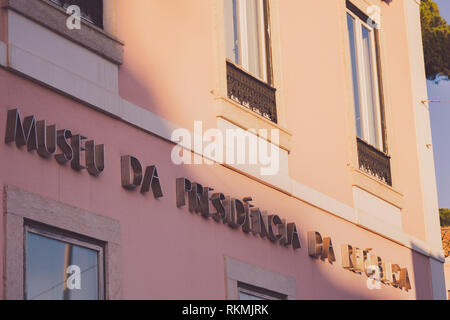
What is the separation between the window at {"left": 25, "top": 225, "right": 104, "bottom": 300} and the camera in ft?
24.0

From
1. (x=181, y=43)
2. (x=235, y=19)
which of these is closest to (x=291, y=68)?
(x=235, y=19)

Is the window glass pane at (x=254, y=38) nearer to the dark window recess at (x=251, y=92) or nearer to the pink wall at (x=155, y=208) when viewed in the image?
the dark window recess at (x=251, y=92)

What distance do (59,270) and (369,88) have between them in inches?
280

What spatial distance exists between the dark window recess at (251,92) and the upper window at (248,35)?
18cm

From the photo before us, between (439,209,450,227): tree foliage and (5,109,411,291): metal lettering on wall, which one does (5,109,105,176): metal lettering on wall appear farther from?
(439,209,450,227): tree foliage

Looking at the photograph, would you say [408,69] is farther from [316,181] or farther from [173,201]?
[173,201]

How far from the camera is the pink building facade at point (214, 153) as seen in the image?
7.59 meters

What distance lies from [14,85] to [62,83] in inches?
20.1

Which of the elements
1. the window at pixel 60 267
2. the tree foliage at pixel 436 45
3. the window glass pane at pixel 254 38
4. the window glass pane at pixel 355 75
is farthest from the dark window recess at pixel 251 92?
the tree foliage at pixel 436 45

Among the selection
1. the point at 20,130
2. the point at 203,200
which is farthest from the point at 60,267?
the point at 203,200

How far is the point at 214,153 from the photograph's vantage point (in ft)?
32.0

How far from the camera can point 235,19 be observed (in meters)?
11.0

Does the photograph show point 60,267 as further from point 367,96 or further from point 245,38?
point 367,96

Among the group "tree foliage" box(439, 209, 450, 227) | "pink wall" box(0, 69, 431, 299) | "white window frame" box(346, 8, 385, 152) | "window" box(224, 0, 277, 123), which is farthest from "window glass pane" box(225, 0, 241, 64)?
"tree foliage" box(439, 209, 450, 227)
